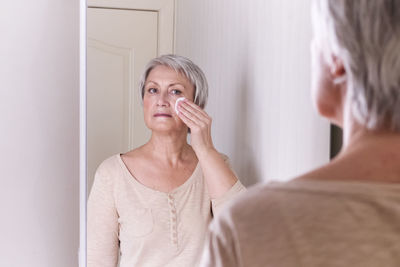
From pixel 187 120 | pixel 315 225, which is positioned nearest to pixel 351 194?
pixel 315 225

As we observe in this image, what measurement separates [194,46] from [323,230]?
0.47 meters

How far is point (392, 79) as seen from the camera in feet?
0.94

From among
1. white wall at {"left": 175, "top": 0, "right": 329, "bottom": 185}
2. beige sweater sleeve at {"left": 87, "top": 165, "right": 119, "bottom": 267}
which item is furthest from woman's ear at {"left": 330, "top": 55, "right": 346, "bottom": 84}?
beige sweater sleeve at {"left": 87, "top": 165, "right": 119, "bottom": 267}

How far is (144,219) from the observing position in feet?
2.22

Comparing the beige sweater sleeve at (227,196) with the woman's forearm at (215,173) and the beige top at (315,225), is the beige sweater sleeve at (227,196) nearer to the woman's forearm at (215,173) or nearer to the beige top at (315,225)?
the woman's forearm at (215,173)

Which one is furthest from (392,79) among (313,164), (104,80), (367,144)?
(104,80)

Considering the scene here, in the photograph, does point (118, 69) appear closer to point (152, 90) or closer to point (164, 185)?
point (152, 90)

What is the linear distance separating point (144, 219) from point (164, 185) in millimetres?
54

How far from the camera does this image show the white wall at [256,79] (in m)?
0.66

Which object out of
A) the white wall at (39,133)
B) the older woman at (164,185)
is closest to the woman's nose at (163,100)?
the older woman at (164,185)

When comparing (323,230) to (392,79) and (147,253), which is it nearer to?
(392,79)

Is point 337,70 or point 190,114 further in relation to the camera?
point 190,114

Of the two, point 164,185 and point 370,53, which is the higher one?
point 370,53

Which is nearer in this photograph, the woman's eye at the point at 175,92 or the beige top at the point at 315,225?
the beige top at the point at 315,225
